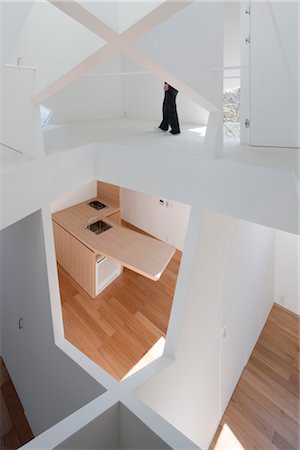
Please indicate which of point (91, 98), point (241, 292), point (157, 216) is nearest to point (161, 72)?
point (241, 292)

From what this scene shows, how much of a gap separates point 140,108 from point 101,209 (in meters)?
2.05

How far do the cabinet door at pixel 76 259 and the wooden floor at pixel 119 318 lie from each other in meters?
0.14

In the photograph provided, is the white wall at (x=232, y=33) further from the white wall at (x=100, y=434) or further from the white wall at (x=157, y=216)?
the white wall at (x=100, y=434)

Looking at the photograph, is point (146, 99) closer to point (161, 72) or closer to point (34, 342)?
point (161, 72)

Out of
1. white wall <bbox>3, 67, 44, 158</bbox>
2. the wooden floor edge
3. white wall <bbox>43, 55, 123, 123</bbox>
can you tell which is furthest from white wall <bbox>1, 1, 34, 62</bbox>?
the wooden floor edge

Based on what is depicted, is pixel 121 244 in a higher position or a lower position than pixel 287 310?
higher

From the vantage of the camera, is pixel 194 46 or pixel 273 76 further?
pixel 273 76

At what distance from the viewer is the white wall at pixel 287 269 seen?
5.28 m

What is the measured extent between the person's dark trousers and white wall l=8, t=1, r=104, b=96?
1.34 metres

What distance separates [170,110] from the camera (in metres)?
3.77

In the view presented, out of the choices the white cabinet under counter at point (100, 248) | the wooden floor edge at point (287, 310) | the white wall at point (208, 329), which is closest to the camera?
the white wall at point (208, 329)

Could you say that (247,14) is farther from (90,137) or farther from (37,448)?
(37,448)

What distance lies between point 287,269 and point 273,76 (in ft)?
11.3

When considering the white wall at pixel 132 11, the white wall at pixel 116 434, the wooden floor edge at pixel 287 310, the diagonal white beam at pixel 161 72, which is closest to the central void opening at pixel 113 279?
the white wall at pixel 116 434
